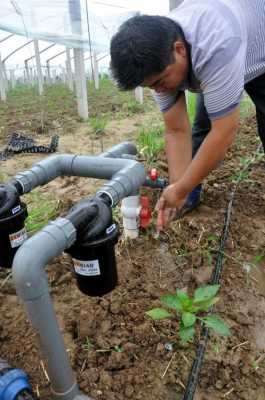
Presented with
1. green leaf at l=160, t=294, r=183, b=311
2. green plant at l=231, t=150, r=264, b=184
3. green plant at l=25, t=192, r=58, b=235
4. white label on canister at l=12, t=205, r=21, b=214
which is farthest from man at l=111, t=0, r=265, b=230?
green plant at l=231, t=150, r=264, b=184

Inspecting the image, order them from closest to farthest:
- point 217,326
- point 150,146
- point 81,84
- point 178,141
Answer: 1. point 217,326
2. point 178,141
3. point 150,146
4. point 81,84

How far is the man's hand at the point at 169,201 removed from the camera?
4.83ft

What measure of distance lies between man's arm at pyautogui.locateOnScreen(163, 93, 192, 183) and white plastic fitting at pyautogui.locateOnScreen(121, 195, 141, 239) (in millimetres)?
229

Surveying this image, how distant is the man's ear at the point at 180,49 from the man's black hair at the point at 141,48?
0.7 inches

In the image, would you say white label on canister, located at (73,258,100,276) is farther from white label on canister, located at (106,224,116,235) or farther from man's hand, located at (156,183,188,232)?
man's hand, located at (156,183,188,232)

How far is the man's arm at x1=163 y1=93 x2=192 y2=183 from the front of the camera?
5.50 ft

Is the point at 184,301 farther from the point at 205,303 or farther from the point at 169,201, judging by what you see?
the point at 169,201

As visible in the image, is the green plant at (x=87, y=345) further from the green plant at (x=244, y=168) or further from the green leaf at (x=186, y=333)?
the green plant at (x=244, y=168)

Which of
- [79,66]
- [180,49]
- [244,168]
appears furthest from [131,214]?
[79,66]

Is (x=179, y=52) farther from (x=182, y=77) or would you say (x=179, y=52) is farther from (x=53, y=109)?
(x=53, y=109)

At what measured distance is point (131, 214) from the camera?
1.77 metres

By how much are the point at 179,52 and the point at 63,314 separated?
42.3 inches

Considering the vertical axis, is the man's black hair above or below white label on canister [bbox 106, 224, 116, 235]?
above

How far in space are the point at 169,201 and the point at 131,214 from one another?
11.1 inches
